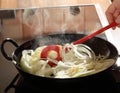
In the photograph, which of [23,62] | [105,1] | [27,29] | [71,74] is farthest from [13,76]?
[105,1]

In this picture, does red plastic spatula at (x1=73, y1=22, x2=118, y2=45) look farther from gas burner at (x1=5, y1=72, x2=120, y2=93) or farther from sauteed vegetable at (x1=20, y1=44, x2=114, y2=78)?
gas burner at (x1=5, y1=72, x2=120, y2=93)

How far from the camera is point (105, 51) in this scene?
787 mm

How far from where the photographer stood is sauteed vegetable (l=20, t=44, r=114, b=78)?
0.71m

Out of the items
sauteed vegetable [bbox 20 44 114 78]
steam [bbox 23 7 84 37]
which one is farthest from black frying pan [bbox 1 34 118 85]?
steam [bbox 23 7 84 37]

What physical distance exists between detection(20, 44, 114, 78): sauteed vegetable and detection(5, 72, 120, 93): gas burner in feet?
0.09

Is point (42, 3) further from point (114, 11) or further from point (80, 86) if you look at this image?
point (80, 86)

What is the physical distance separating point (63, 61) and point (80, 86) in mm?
127

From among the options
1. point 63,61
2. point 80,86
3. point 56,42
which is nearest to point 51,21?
point 56,42

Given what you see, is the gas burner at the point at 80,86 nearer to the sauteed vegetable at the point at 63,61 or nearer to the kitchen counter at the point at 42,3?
the sauteed vegetable at the point at 63,61

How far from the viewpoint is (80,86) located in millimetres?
653

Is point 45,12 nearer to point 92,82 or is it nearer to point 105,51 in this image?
point 105,51

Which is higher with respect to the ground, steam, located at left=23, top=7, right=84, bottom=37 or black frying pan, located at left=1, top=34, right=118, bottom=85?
steam, located at left=23, top=7, right=84, bottom=37

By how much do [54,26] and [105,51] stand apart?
357mm

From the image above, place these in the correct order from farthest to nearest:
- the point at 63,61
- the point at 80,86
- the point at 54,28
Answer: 1. the point at 54,28
2. the point at 63,61
3. the point at 80,86
